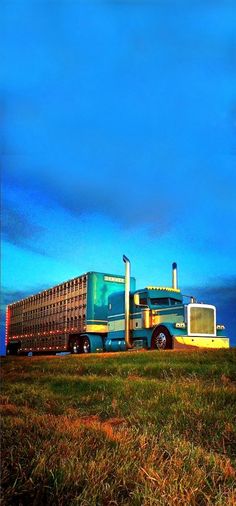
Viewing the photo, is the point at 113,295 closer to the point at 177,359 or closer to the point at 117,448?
the point at 177,359

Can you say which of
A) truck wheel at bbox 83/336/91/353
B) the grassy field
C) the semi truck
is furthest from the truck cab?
the grassy field

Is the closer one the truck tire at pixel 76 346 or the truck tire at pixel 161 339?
the truck tire at pixel 161 339

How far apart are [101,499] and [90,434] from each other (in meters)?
1.97

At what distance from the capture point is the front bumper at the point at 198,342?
67.4ft

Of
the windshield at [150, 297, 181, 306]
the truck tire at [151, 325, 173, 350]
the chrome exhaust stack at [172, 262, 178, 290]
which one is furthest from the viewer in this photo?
the chrome exhaust stack at [172, 262, 178, 290]

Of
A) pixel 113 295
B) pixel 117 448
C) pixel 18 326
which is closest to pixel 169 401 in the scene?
pixel 117 448

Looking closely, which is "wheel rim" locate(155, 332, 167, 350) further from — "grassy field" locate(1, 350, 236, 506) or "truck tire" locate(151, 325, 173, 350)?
"grassy field" locate(1, 350, 236, 506)

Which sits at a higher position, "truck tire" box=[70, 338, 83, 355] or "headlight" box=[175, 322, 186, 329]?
"headlight" box=[175, 322, 186, 329]

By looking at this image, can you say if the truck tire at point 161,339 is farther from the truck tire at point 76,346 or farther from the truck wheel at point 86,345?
the truck tire at point 76,346

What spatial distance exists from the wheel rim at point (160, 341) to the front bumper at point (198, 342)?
0.77 metres

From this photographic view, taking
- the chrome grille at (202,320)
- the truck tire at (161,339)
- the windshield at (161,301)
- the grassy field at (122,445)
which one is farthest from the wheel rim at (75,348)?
the grassy field at (122,445)

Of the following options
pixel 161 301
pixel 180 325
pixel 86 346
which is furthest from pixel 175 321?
pixel 86 346

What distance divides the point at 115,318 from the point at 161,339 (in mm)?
3755

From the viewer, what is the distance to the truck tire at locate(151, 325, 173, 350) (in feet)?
68.9
